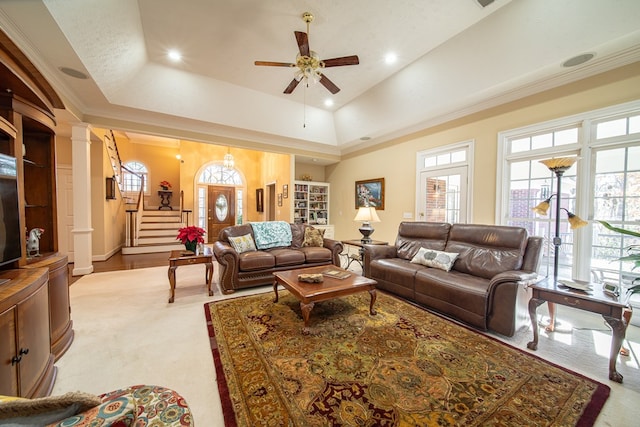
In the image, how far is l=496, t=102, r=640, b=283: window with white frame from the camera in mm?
2727

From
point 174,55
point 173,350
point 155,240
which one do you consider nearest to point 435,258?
point 173,350

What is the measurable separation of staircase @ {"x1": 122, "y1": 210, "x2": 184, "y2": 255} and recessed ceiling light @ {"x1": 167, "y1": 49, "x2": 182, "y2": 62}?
4.91 m

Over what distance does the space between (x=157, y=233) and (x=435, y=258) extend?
24.7ft

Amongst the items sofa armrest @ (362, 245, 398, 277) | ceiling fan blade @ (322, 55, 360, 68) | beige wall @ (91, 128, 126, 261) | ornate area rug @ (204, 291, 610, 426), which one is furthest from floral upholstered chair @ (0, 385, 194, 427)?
beige wall @ (91, 128, 126, 261)

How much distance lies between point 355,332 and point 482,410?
1094mm

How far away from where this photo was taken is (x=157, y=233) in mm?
7227

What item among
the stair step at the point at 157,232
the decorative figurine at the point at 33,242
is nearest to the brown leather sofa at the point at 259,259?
the decorative figurine at the point at 33,242

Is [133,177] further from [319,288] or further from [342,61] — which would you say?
[319,288]

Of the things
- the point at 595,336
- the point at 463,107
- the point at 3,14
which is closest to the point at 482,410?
the point at 595,336

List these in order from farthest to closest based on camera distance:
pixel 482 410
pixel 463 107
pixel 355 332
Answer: pixel 463 107, pixel 355 332, pixel 482 410

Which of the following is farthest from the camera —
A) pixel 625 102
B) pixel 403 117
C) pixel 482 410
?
pixel 403 117

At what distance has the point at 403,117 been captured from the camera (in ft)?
15.1

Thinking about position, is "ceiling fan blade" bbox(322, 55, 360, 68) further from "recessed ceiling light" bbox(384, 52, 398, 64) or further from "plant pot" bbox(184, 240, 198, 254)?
"plant pot" bbox(184, 240, 198, 254)

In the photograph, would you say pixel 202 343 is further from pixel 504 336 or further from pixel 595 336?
pixel 595 336
